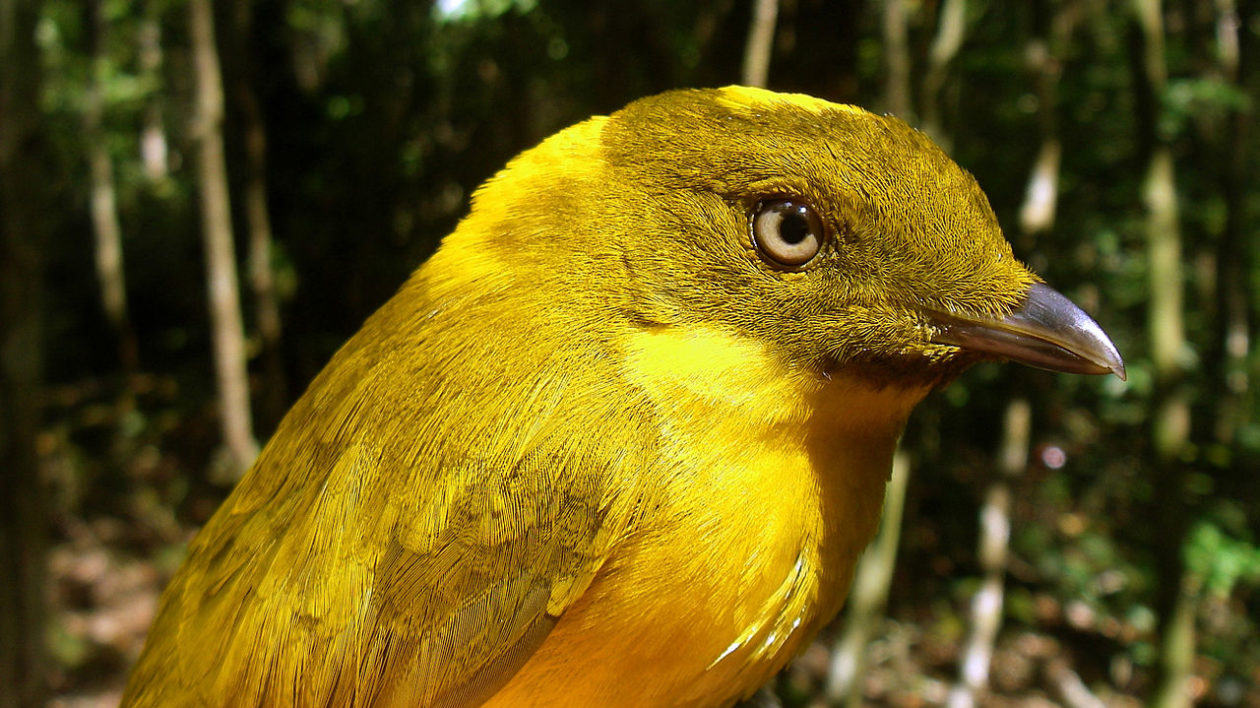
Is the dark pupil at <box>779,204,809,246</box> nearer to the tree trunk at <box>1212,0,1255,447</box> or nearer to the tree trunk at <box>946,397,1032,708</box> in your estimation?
the tree trunk at <box>946,397,1032,708</box>

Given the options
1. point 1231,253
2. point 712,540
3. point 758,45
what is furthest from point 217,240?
point 1231,253

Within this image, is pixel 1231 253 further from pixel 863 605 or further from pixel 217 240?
pixel 217 240

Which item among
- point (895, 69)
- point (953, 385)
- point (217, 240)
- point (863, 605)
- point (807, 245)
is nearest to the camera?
point (807, 245)

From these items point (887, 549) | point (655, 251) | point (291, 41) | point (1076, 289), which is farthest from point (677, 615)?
point (291, 41)

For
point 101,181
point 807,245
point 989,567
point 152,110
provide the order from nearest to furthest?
1. point 807,245
2. point 989,567
3. point 101,181
4. point 152,110

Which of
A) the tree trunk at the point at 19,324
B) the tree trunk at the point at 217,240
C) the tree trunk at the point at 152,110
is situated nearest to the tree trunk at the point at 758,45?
the tree trunk at the point at 19,324

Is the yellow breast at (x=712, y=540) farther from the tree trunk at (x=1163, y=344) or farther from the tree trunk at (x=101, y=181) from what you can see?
the tree trunk at (x=101, y=181)

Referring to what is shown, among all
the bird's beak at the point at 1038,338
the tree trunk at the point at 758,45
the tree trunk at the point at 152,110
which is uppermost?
the tree trunk at the point at 758,45
